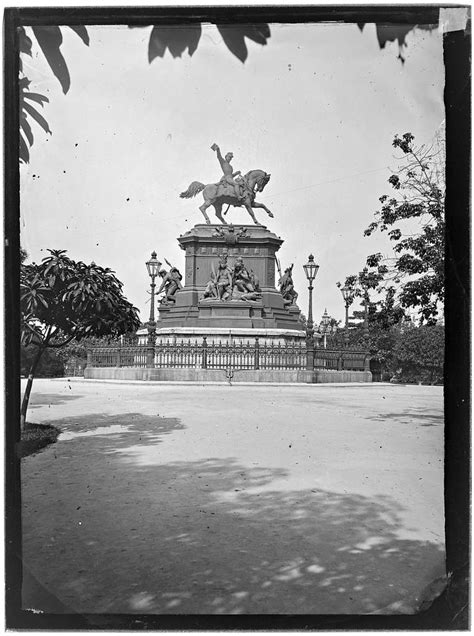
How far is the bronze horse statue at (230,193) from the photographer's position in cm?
3628

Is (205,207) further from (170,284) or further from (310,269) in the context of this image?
(310,269)

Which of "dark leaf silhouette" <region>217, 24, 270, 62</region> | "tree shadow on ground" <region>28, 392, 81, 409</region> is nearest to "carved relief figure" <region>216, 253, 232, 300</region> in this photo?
"tree shadow on ground" <region>28, 392, 81, 409</region>

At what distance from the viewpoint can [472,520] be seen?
341 cm

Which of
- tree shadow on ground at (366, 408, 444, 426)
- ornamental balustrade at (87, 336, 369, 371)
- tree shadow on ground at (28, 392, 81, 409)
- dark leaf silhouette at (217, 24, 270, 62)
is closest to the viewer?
dark leaf silhouette at (217, 24, 270, 62)

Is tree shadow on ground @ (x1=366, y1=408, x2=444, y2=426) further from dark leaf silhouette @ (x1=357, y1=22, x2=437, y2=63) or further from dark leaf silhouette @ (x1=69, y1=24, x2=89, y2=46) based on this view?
dark leaf silhouette @ (x1=69, y1=24, x2=89, y2=46)

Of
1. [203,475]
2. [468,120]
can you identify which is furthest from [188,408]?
[468,120]

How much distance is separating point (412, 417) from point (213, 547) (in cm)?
861

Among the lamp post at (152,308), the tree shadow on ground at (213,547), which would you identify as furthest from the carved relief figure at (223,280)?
the tree shadow on ground at (213,547)

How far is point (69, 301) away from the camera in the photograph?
286 inches

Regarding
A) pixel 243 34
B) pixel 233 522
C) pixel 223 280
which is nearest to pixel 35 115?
pixel 243 34

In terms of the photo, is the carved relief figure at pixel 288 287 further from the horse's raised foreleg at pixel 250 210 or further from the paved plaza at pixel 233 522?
the paved plaza at pixel 233 522

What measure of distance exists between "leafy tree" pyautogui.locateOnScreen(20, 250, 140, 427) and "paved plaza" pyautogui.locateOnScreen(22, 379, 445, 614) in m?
1.67

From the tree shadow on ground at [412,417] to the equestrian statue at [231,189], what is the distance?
25.6m

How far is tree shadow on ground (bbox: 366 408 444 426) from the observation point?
433 inches
